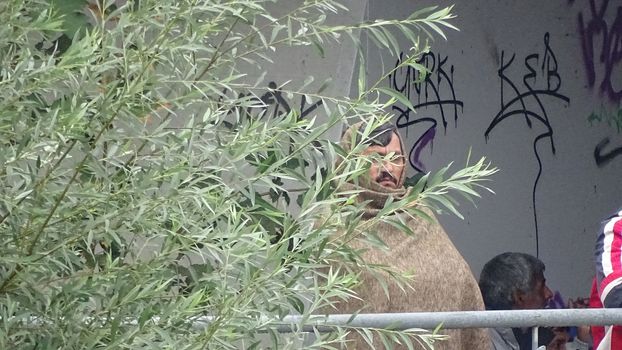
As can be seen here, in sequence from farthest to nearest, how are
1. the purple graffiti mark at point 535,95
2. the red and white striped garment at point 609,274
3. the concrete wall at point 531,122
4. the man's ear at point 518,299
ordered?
the purple graffiti mark at point 535,95, the concrete wall at point 531,122, the man's ear at point 518,299, the red and white striped garment at point 609,274

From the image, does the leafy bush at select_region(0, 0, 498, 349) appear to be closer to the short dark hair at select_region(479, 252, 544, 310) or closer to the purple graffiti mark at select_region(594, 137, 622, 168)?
the short dark hair at select_region(479, 252, 544, 310)

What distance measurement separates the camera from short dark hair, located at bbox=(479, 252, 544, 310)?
5387mm

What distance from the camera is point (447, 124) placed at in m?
7.05

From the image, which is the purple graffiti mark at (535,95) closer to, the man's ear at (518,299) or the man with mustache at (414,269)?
the man's ear at (518,299)

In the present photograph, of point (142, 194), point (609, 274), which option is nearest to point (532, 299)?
point (609, 274)

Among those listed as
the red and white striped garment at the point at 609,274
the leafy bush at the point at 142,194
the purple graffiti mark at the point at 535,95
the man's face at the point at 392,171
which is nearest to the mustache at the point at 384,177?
Result: the man's face at the point at 392,171

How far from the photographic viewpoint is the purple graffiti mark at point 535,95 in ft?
23.7

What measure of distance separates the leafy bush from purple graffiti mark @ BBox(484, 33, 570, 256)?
4.92m

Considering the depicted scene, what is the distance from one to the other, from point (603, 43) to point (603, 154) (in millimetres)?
594

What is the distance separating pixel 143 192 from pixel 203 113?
28 centimetres

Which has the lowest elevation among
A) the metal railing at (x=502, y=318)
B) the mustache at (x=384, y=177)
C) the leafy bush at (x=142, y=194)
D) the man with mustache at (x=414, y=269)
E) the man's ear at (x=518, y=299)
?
the man's ear at (x=518, y=299)

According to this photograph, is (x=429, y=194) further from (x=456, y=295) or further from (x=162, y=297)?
(x=456, y=295)

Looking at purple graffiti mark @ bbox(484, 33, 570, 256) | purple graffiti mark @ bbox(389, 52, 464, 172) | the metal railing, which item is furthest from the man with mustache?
purple graffiti mark @ bbox(484, 33, 570, 256)

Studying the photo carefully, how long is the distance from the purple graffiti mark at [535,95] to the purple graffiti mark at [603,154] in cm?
28
